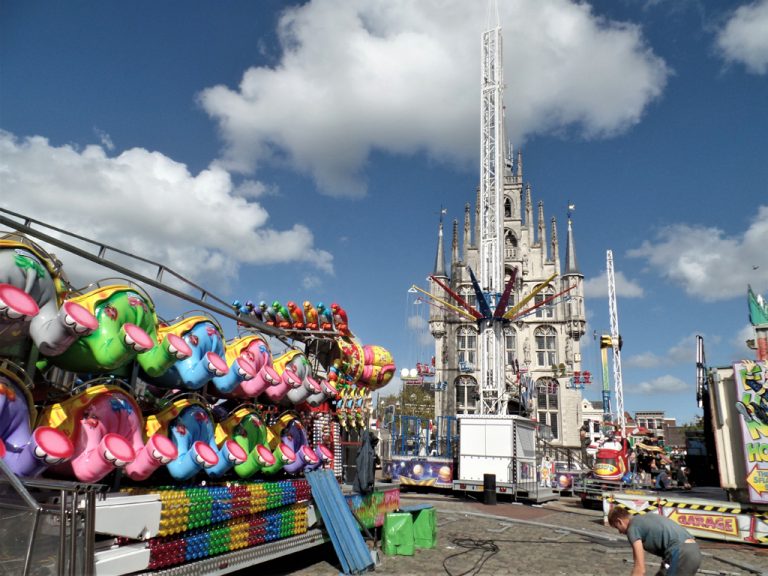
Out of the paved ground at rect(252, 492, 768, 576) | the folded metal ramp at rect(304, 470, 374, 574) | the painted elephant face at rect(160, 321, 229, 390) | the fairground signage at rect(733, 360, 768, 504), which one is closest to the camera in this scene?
the painted elephant face at rect(160, 321, 229, 390)

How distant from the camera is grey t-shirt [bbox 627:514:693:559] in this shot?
5.02 meters

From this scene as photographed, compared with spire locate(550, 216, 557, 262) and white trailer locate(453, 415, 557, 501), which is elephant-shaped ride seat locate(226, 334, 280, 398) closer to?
white trailer locate(453, 415, 557, 501)

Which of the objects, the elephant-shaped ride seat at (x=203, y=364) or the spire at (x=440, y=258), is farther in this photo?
the spire at (x=440, y=258)

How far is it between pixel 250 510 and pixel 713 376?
1043cm

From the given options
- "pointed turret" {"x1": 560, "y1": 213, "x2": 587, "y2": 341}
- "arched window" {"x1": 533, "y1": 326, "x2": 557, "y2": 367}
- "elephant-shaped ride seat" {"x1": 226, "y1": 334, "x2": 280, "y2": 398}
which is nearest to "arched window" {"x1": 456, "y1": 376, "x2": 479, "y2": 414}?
"arched window" {"x1": 533, "y1": 326, "x2": 557, "y2": 367}

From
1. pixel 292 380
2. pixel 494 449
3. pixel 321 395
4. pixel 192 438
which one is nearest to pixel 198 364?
pixel 192 438

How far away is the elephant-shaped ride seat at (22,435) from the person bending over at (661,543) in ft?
16.2

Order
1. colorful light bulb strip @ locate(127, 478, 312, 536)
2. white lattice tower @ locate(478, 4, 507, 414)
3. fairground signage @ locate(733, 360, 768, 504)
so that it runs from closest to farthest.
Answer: colorful light bulb strip @ locate(127, 478, 312, 536) → fairground signage @ locate(733, 360, 768, 504) → white lattice tower @ locate(478, 4, 507, 414)

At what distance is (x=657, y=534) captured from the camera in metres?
5.07

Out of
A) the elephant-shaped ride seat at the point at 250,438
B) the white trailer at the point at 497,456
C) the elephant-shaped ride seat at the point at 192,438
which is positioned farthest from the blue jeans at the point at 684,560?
the white trailer at the point at 497,456

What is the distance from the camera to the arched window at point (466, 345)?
4431cm

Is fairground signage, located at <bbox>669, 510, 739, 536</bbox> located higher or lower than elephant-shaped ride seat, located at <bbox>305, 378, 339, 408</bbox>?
lower

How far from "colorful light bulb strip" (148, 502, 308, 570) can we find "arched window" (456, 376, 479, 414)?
36193 millimetres

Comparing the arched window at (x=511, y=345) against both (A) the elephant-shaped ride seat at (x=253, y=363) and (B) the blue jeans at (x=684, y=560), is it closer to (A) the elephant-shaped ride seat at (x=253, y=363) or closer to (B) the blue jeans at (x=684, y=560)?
(A) the elephant-shaped ride seat at (x=253, y=363)
